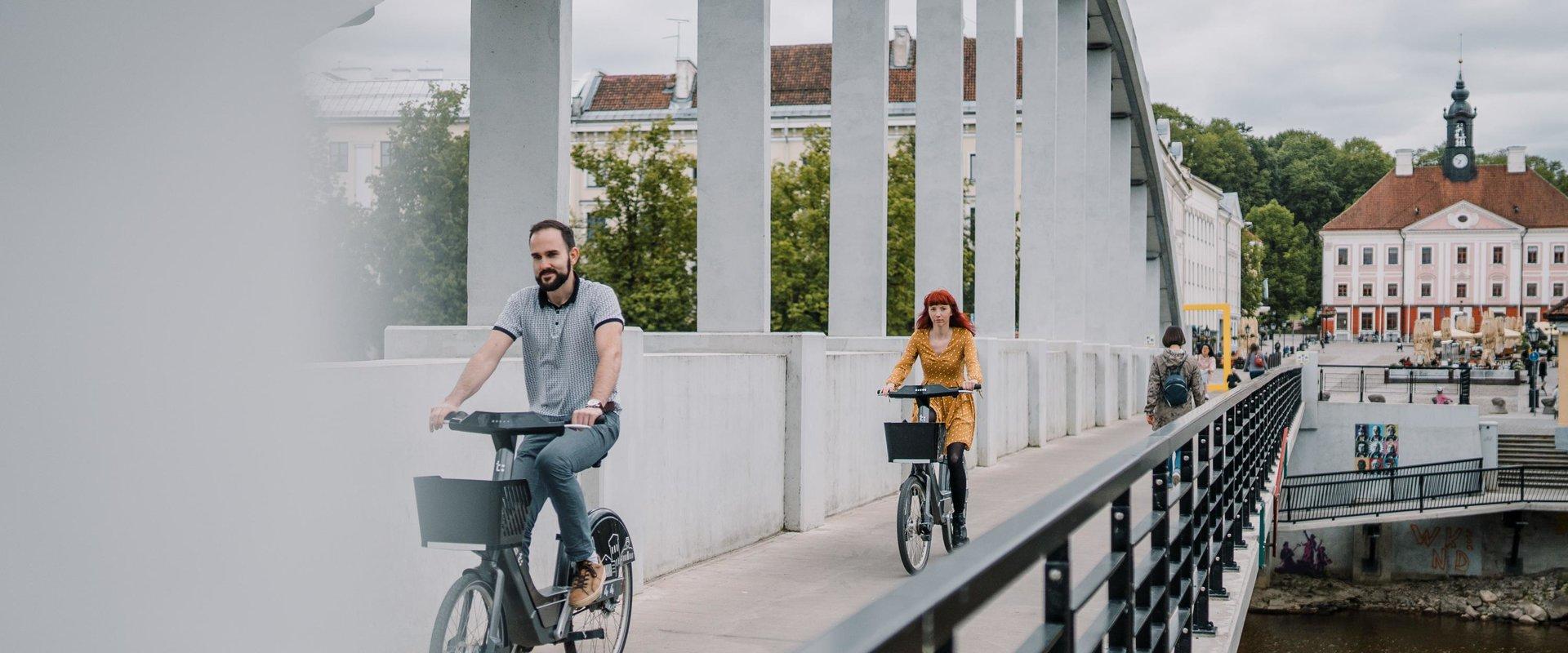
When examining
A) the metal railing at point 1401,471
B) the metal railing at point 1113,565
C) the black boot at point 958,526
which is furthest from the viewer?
the metal railing at point 1401,471

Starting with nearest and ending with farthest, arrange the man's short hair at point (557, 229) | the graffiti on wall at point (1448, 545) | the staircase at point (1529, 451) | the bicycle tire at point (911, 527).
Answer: the man's short hair at point (557, 229) → the bicycle tire at point (911, 527) → the graffiti on wall at point (1448, 545) → the staircase at point (1529, 451)

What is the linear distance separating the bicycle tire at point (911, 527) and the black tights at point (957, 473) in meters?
0.24

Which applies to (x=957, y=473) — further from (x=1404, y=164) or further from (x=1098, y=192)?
(x=1404, y=164)

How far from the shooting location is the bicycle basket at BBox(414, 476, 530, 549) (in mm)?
4477

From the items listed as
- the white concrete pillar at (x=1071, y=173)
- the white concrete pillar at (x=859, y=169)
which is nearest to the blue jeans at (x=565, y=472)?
the white concrete pillar at (x=859, y=169)

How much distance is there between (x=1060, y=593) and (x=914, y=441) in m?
5.36

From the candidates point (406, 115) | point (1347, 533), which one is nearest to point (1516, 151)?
point (1347, 533)

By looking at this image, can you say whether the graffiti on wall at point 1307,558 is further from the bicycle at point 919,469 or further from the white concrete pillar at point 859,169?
the bicycle at point 919,469

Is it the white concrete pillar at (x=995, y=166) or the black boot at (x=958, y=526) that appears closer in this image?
the black boot at (x=958, y=526)

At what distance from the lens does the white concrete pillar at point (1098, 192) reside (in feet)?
97.3

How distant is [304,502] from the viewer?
4.79 m

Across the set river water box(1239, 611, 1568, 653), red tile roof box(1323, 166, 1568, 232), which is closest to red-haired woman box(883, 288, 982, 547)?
river water box(1239, 611, 1568, 653)

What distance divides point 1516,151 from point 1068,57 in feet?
376

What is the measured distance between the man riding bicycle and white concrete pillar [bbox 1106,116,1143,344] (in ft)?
96.9
